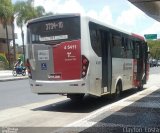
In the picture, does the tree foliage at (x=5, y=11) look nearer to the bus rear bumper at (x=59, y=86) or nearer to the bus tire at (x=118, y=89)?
the bus tire at (x=118, y=89)

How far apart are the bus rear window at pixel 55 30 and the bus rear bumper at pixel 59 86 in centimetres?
136

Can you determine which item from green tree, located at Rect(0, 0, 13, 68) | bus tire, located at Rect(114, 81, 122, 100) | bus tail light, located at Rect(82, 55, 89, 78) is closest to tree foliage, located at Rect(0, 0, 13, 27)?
green tree, located at Rect(0, 0, 13, 68)

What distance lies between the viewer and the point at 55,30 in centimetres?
1298

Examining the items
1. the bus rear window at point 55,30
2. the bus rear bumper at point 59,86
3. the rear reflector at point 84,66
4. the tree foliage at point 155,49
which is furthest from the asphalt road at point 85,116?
the tree foliage at point 155,49

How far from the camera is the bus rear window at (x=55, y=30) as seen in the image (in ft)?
41.5

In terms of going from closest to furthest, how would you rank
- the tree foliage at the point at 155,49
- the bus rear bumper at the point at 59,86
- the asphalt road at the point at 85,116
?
the asphalt road at the point at 85,116 < the bus rear bumper at the point at 59,86 < the tree foliage at the point at 155,49

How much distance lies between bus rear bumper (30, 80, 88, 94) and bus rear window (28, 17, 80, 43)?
136 centimetres

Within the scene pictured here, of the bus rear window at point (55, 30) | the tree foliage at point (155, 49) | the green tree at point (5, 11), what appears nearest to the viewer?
the bus rear window at point (55, 30)

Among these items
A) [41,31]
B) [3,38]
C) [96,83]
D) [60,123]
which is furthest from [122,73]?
[3,38]

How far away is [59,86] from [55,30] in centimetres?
183

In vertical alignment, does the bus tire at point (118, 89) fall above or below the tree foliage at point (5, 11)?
below

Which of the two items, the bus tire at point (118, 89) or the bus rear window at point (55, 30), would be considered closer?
the bus rear window at point (55, 30)

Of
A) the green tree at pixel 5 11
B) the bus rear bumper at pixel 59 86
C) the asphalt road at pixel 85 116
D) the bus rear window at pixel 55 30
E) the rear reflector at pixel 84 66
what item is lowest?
the asphalt road at pixel 85 116

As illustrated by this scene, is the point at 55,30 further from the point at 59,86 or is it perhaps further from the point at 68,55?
the point at 59,86
